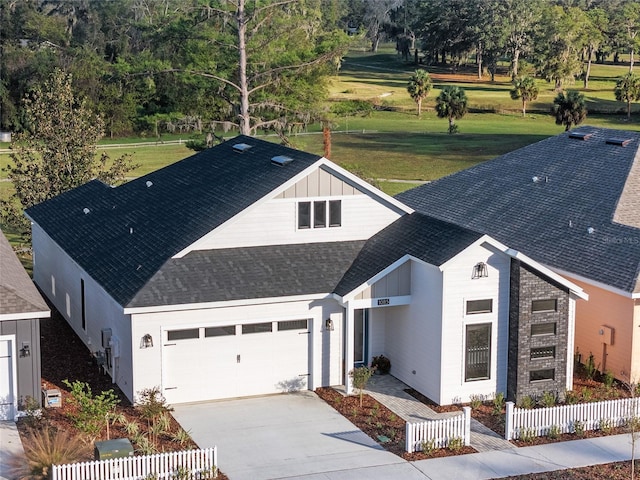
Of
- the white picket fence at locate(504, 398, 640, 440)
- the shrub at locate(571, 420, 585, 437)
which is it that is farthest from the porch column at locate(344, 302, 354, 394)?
the shrub at locate(571, 420, 585, 437)

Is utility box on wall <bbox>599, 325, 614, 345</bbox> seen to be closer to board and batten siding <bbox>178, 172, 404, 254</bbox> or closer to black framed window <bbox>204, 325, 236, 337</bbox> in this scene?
board and batten siding <bbox>178, 172, 404, 254</bbox>

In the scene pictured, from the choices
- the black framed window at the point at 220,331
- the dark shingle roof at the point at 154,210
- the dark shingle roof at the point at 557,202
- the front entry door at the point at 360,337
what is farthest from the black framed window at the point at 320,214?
the dark shingle roof at the point at 557,202

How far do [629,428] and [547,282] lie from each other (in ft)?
12.5

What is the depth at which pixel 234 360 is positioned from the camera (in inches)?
925

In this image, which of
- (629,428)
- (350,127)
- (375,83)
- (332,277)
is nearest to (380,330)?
(332,277)

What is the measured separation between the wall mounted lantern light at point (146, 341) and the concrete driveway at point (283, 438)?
1653 mm

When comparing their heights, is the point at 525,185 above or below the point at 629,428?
above

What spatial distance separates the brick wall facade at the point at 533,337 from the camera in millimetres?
23172

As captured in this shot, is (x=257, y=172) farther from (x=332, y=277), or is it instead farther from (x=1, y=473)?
(x=1, y=473)

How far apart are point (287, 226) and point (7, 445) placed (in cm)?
890

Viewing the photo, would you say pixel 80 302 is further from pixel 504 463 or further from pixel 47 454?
pixel 504 463

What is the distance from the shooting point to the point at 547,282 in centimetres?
2334

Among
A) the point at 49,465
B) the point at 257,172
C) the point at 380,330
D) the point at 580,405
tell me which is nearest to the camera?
the point at 49,465

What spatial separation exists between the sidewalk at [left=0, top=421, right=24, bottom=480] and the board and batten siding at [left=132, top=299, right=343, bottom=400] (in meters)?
2.95
